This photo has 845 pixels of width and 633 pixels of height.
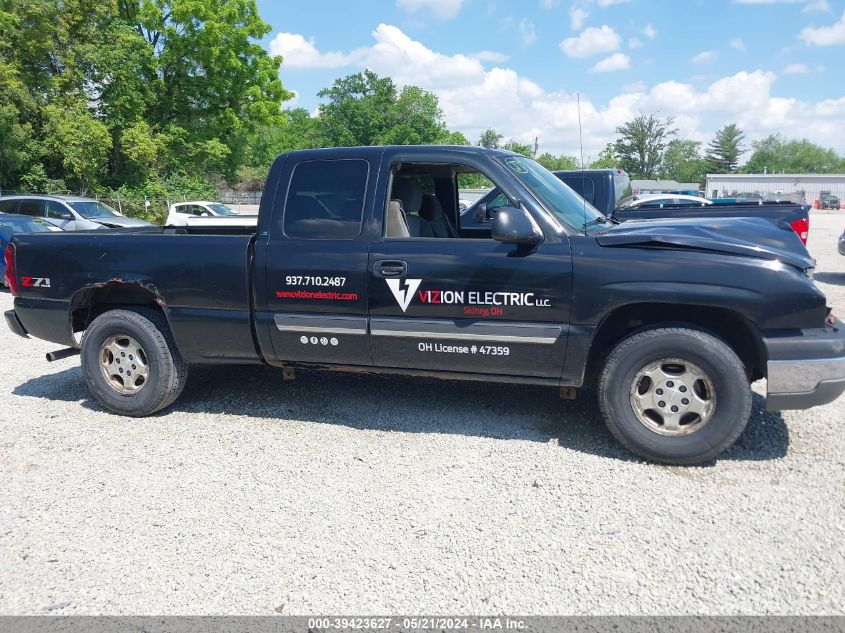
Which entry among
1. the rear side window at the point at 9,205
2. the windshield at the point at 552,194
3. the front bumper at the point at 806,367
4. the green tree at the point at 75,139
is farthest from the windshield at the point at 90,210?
the front bumper at the point at 806,367

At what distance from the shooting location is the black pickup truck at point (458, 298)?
12.2 feet

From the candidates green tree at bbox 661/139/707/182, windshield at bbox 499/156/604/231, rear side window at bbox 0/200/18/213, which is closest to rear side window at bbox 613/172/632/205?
windshield at bbox 499/156/604/231

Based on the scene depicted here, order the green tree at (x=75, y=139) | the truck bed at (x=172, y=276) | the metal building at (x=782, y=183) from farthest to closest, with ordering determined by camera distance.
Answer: the metal building at (x=782, y=183)
the green tree at (x=75, y=139)
the truck bed at (x=172, y=276)

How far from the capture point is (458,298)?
408cm

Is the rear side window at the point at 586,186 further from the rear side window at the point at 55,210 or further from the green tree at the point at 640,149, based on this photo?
the green tree at the point at 640,149

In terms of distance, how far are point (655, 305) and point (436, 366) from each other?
145 cm

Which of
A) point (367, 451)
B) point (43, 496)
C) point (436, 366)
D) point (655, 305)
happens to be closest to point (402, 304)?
point (436, 366)

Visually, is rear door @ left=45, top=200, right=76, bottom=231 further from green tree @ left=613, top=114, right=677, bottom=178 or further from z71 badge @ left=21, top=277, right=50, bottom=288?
green tree @ left=613, top=114, right=677, bottom=178

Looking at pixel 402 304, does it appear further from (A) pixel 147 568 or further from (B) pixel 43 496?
(B) pixel 43 496

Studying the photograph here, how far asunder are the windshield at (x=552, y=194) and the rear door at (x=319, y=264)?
3.30ft

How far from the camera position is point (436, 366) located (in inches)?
168

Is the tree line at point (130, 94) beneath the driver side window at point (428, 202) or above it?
above

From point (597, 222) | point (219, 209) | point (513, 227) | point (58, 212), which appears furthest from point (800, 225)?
point (219, 209)

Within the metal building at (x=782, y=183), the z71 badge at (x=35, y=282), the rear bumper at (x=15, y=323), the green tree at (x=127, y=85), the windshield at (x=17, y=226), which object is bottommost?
the rear bumper at (x=15, y=323)
